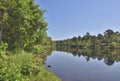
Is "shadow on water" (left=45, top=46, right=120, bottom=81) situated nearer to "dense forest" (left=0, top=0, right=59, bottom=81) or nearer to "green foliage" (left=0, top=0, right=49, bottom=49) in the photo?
"dense forest" (left=0, top=0, right=59, bottom=81)

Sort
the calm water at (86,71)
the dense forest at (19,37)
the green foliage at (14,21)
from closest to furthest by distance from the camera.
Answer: the dense forest at (19,37) → the green foliage at (14,21) → the calm water at (86,71)

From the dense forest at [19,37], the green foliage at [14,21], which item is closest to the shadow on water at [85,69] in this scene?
the dense forest at [19,37]

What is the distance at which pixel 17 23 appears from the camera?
1422 inches

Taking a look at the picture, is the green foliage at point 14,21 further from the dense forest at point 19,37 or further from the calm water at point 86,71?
the calm water at point 86,71

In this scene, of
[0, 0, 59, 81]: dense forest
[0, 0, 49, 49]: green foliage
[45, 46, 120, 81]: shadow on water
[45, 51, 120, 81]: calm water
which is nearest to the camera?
[0, 0, 59, 81]: dense forest

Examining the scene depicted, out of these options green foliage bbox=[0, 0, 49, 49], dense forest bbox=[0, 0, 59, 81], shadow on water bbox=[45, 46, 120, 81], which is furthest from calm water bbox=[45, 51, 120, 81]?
green foliage bbox=[0, 0, 49, 49]

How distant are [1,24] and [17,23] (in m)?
2.16

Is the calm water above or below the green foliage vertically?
below

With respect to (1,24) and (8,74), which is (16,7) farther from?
(8,74)

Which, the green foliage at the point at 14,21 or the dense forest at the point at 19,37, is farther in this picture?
the green foliage at the point at 14,21

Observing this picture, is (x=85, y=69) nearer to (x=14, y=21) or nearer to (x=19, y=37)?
(x=19, y=37)

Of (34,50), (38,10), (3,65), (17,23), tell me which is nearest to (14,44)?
(17,23)

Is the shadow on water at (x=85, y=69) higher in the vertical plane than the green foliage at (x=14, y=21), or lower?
lower

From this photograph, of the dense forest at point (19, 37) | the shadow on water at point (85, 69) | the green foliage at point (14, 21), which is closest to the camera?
the dense forest at point (19, 37)
